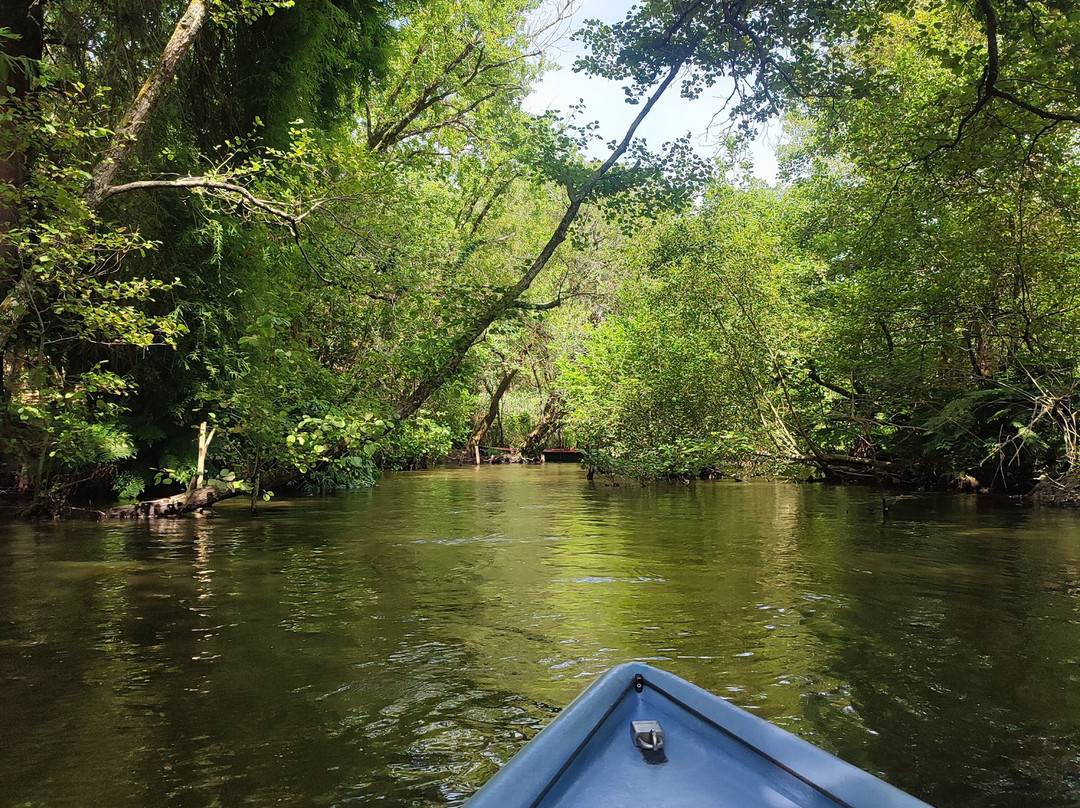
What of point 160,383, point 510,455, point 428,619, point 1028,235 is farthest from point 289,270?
point 510,455

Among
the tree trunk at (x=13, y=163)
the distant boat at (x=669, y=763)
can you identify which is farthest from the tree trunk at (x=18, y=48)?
the distant boat at (x=669, y=763)

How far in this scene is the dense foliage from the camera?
809cm

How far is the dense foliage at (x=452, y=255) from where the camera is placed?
319 inches

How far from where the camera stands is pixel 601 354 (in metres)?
21.0

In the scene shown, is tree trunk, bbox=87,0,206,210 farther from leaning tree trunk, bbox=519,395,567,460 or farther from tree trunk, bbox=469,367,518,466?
leaning tree trunk, bbox=519,395,567,460

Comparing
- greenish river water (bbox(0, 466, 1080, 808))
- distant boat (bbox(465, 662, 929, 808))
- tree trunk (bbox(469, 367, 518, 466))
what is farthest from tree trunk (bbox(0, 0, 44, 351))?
tree trunk (bbox(469, 367, 518, 466))

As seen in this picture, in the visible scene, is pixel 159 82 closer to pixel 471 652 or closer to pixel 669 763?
pixel 471 652

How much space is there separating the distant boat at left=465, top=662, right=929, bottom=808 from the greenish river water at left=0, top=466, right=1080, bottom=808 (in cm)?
101

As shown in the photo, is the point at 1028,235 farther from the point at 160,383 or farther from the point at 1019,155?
the point at 160,383

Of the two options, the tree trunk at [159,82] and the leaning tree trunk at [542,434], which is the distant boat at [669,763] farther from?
the leaning tree trunk at [542,434]

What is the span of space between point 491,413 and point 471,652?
2908 centimetres

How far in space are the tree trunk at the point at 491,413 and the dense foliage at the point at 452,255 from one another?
41.5ft

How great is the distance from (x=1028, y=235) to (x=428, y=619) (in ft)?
39.7

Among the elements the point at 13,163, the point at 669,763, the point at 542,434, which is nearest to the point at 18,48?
the point at 13,163
